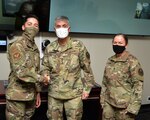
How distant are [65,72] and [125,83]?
588mm

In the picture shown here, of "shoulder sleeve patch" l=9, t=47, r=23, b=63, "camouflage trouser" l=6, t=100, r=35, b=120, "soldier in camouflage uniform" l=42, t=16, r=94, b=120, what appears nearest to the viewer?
"shoulder sleeve patch" l=9, t=47, r=23, b=63

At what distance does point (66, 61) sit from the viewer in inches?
92.6

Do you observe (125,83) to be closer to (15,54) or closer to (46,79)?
(46,79)

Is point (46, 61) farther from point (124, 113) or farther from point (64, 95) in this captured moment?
point (124, 113)

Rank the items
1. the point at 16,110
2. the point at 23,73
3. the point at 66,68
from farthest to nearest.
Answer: the point at 66,68
the point at 16,110
the point at 23,73

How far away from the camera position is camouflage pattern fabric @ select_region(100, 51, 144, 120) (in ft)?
7.55

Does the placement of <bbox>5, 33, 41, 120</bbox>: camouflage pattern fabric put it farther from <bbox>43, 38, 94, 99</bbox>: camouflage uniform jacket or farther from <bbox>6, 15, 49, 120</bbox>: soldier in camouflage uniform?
<bbox>43, 38, 94, 99</bbox>: camouflage uniform jacket

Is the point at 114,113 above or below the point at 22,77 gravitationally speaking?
below

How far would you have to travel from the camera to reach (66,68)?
2342 mm

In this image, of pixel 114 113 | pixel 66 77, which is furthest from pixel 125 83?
pixel 66 77

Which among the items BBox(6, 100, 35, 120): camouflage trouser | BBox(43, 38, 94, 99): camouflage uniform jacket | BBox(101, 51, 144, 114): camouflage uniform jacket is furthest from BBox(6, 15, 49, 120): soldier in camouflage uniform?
BBox(101, 51, 144, 114): camouflage uniform jacket

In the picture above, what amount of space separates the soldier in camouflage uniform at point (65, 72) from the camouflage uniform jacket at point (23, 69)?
0.54 ft

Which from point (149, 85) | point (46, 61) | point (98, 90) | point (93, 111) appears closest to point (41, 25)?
point (46, 61)

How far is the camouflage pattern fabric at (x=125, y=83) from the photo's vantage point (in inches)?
90.6
